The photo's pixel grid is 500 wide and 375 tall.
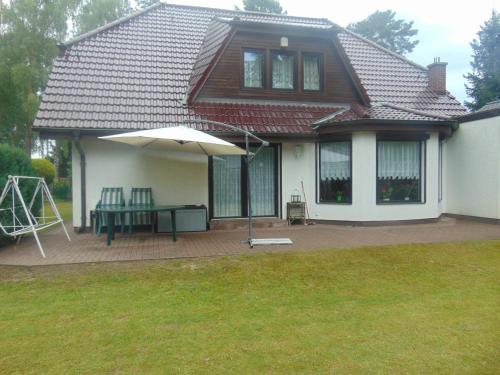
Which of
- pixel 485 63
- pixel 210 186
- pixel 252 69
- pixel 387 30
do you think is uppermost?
A: pixel 387 30

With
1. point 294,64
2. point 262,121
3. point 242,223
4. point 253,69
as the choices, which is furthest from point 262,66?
point 242,223

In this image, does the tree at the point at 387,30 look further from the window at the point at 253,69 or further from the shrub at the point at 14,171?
the shrub at the point at 14,171

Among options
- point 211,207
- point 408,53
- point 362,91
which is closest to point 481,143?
point 362,91

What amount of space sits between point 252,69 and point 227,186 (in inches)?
150

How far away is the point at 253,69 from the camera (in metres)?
12.0

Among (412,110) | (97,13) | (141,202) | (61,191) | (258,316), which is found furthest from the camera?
(97,13)

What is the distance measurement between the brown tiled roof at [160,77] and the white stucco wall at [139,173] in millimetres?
740

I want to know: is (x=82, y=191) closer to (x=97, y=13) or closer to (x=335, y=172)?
(x=335, y=172)

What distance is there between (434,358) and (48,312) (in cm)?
444

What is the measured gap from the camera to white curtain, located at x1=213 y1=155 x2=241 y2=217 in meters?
11.1

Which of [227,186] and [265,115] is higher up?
[265,115]

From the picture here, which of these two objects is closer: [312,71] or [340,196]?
[340,196]

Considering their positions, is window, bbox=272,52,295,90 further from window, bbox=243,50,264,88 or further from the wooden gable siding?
window, bbox=243,50,264,88

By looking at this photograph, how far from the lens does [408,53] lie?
40938mm
